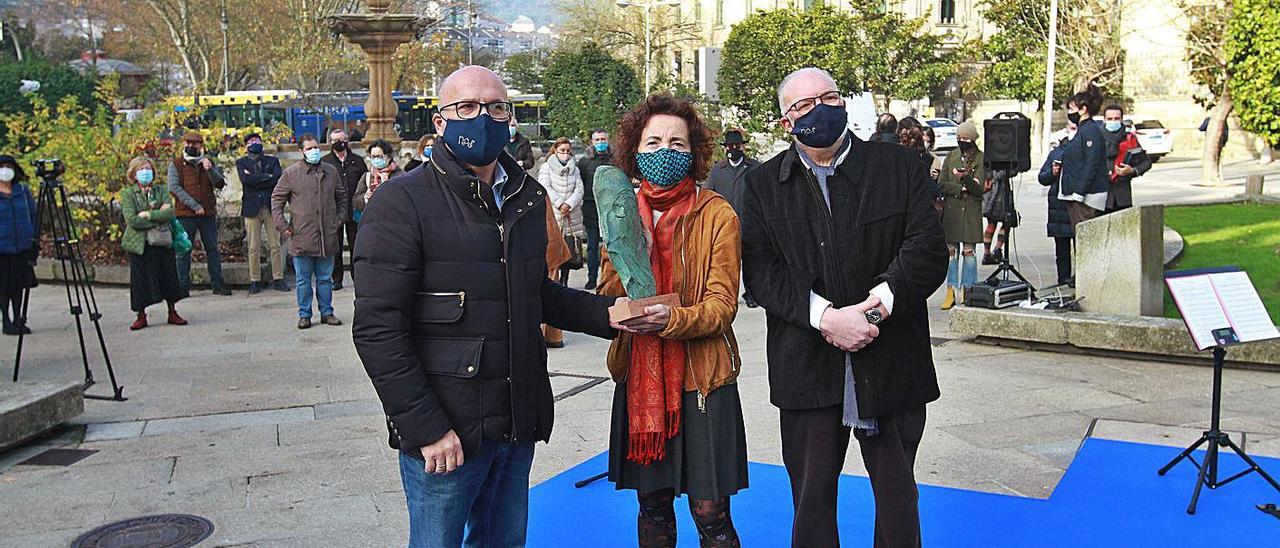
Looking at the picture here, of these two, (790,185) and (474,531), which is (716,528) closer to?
(474,531)

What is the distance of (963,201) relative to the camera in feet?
38.5

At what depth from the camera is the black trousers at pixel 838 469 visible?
4.22m

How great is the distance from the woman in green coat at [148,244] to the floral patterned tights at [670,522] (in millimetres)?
8726

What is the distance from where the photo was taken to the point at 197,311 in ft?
42.3

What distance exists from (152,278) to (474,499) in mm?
9158

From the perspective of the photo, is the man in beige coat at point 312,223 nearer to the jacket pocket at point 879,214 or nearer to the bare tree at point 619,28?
the jacket pocket at point 879,214

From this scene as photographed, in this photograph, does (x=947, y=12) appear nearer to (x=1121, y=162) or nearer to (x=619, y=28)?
(x=619, y=28)

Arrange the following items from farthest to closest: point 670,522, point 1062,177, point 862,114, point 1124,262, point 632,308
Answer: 1. point 862,114
2. point 1062,177
3. point 1124,262
4. point 670,522
5. point 632,308

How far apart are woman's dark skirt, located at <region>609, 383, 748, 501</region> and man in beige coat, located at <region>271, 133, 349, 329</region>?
8116 millimetres

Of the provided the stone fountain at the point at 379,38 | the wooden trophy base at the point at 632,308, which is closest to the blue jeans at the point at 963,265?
the wooden trophy base at the point at 632,308

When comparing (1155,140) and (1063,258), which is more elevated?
(1155,140)

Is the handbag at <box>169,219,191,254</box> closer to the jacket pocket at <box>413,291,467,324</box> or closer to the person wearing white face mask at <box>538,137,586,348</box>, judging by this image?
the person wearing white face mask at <box>538,137,586,348</box>

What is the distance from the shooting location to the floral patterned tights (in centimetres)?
425

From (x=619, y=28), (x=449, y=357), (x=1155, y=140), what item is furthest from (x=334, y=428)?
(x=619, y=28)
